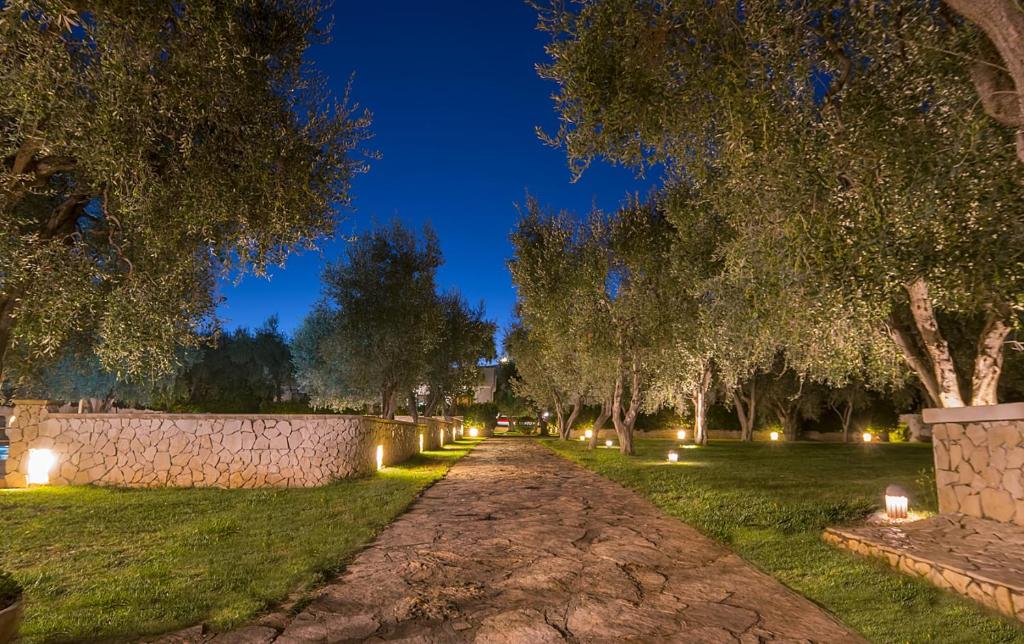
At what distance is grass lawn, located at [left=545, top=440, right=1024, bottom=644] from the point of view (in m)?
4.59

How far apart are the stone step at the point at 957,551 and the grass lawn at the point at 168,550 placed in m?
5.47

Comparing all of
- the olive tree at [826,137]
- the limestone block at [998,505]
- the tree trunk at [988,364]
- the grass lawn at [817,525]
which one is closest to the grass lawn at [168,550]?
the grass lawn at [817,525]

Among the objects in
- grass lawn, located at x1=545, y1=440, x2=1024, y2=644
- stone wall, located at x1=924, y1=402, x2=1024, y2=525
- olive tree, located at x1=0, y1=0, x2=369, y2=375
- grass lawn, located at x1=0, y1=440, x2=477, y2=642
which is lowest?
grass lawn, located at x1=545, y1=440, x2=1024, y2=644

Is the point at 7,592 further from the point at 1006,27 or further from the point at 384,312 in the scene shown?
the point at 384,312

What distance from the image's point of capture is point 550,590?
5355 mm

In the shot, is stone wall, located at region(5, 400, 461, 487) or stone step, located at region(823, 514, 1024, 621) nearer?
stone step, located at region(823, 514, 1024, 621)

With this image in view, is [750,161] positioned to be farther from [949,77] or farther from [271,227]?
[271,227]

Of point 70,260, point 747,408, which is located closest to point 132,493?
point 70,260

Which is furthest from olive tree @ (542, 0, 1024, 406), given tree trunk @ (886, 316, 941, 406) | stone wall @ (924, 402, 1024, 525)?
stone wall @ (924, 402, 1024, 525)

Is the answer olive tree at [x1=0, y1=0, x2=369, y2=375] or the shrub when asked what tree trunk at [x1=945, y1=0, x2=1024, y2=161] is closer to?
olive tree at [x1=0, y1=0, x2=369, y2=375]

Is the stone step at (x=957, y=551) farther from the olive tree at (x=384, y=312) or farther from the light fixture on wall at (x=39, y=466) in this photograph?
the olive tree at (x=384, y=312)

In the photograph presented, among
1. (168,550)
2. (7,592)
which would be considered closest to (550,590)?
(7,592)

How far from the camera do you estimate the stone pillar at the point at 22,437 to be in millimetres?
11781

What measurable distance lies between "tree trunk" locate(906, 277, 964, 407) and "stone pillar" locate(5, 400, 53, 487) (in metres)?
15.4
